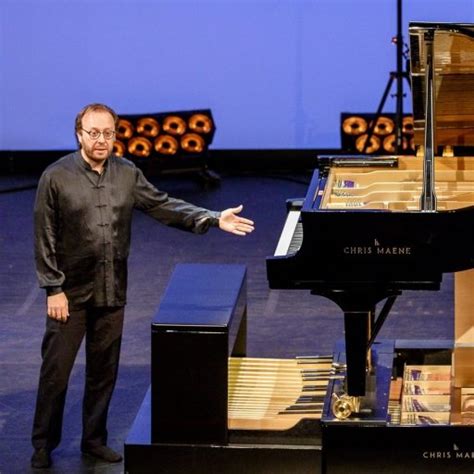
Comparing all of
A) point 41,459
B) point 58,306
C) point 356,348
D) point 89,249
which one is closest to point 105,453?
point 41,459

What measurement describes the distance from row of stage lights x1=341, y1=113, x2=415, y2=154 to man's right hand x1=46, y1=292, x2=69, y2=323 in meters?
6.13

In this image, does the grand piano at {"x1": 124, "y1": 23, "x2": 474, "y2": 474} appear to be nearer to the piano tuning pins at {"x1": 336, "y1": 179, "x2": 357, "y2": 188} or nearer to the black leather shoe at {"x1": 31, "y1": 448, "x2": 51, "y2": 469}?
the piano tuning pins at {"x1": 336, "y1": 179, "x2": 357, "y2": 188}

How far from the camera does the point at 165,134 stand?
11.4 meters

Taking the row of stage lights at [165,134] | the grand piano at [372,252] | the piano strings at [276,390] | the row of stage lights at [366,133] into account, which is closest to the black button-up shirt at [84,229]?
the piano strings at [276,390]

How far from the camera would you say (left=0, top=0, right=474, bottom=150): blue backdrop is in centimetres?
1180

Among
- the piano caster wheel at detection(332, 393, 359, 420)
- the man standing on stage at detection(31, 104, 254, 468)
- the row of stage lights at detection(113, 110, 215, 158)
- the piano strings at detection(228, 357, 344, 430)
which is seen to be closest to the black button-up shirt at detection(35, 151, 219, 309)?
the man standing on stage at detection(31, 104, 254, 468)

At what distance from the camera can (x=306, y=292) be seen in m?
8.38

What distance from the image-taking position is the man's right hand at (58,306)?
5.47 meters

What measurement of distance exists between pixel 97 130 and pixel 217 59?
656 cm

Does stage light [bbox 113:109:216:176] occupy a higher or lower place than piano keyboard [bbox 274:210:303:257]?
lower

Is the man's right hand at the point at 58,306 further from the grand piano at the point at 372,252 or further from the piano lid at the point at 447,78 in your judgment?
the piano lid at the point at 447,78

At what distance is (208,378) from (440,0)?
23.0 feet

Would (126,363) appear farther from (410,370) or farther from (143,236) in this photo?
(143,236)

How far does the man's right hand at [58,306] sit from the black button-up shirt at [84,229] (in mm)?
24
